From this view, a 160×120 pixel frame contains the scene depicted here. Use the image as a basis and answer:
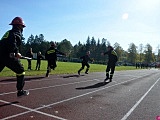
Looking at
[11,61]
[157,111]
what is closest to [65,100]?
[11,61]

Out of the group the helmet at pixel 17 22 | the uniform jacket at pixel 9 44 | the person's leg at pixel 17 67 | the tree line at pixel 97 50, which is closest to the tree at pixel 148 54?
the tree line at pixel 97 50

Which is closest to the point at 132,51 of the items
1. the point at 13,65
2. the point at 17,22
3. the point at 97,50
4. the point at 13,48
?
the point at 97,50

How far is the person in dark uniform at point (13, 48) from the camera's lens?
727 cm

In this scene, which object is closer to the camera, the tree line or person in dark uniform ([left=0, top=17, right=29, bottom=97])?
person in dark uniform ([left=0, top=17, right=29, bottom=97])

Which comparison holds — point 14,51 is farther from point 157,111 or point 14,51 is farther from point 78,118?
point 157,111

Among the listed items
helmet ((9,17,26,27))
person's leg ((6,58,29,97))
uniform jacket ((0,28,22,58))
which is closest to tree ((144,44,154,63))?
person's leg ((6,58,29,97))

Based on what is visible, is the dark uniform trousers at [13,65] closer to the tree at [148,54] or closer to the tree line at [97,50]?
the tree line at [97,50]

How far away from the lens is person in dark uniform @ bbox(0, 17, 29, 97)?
7.27 meters

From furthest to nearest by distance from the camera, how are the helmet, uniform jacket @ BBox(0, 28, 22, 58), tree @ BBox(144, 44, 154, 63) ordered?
tree @ BBox(144, 44, 154, 63)
the helmet
uniform jacket @ BBox(0, 28, 22, 58)

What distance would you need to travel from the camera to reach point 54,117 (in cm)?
615

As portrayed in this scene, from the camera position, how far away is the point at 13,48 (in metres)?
7.24

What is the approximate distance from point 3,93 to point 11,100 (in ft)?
3.96

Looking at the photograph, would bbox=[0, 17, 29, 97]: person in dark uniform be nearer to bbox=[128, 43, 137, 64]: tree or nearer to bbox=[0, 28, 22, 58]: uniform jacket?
bbox=[0, 28, 22, 58]: uniform jacket

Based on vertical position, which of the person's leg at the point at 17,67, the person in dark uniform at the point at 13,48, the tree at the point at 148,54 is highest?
the tree at the point at 148,54
